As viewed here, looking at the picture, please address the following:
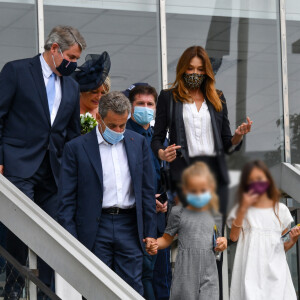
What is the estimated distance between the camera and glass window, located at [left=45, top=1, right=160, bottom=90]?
6922mm

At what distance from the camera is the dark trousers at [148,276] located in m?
3.88

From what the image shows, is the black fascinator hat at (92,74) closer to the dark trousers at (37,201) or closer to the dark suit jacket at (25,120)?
the dark suit jacket at (25,120)

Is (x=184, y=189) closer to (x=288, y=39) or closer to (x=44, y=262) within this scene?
(x=44, y=262)

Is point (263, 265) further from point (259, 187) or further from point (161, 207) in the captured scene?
point (259, 187)

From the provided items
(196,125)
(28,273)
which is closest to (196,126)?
(196,125)

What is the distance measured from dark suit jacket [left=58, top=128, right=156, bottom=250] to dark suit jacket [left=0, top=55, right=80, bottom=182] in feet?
0.60

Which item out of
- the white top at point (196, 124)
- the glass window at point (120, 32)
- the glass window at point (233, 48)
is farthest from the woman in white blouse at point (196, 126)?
the glass window at point (233, 48)

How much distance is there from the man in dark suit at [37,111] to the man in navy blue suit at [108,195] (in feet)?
0.62

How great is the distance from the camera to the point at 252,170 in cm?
67

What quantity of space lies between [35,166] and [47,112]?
0.86 ft

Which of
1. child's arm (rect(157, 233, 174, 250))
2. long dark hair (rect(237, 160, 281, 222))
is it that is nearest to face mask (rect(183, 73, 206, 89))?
long dark hair (rect(237, 160, 281, 222))

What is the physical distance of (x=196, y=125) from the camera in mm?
1753

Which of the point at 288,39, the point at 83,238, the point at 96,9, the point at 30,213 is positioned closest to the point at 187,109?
the point at 30,213

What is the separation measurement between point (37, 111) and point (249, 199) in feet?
9.49
